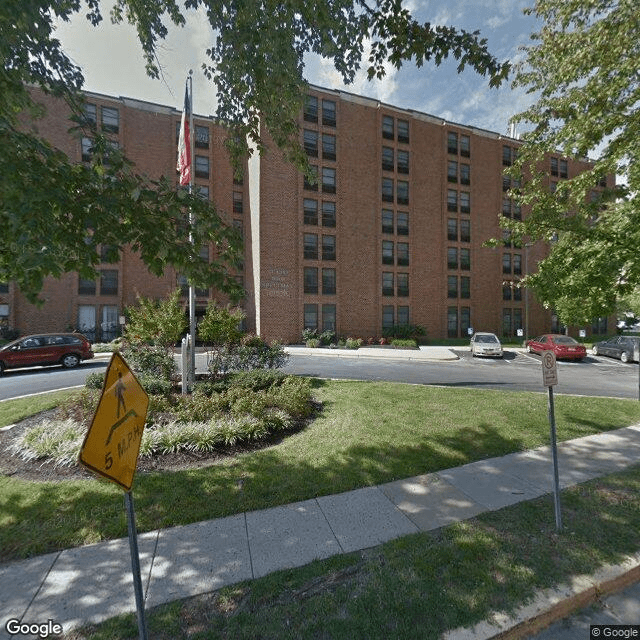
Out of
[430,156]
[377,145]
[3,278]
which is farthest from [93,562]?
[430,156]

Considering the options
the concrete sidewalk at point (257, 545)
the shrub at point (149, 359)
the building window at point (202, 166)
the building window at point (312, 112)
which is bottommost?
the concrete sidewalk at point (257, 545)

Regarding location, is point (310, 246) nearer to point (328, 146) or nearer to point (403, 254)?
point (328, 146)

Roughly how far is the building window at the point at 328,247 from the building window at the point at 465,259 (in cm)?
1344

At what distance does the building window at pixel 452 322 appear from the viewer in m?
32.1

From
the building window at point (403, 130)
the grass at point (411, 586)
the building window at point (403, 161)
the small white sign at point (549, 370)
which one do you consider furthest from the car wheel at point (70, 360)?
the building window at point (403, 130)

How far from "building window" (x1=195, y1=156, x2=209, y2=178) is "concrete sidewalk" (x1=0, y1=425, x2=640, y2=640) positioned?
102 feet

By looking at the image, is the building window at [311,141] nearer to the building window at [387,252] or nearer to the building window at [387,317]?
the building window at [387,252]

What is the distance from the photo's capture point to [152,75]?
5801 millimetres

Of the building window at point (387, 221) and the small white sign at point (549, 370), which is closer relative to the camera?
the small white sign at point (549, 370)

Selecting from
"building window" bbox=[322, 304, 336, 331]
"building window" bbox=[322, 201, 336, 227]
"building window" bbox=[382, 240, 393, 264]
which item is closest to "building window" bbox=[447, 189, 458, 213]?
"building window" bbox=[382, 240, 393, 264]

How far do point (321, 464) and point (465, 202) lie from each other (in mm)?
34451

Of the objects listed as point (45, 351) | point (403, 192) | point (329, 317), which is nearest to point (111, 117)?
point (45, 351)

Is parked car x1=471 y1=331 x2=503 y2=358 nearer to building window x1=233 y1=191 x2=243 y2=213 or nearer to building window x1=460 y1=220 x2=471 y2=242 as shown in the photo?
building window x1=460 y1=220 x2=471 y2=242

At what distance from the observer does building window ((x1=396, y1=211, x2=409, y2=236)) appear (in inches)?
1216
